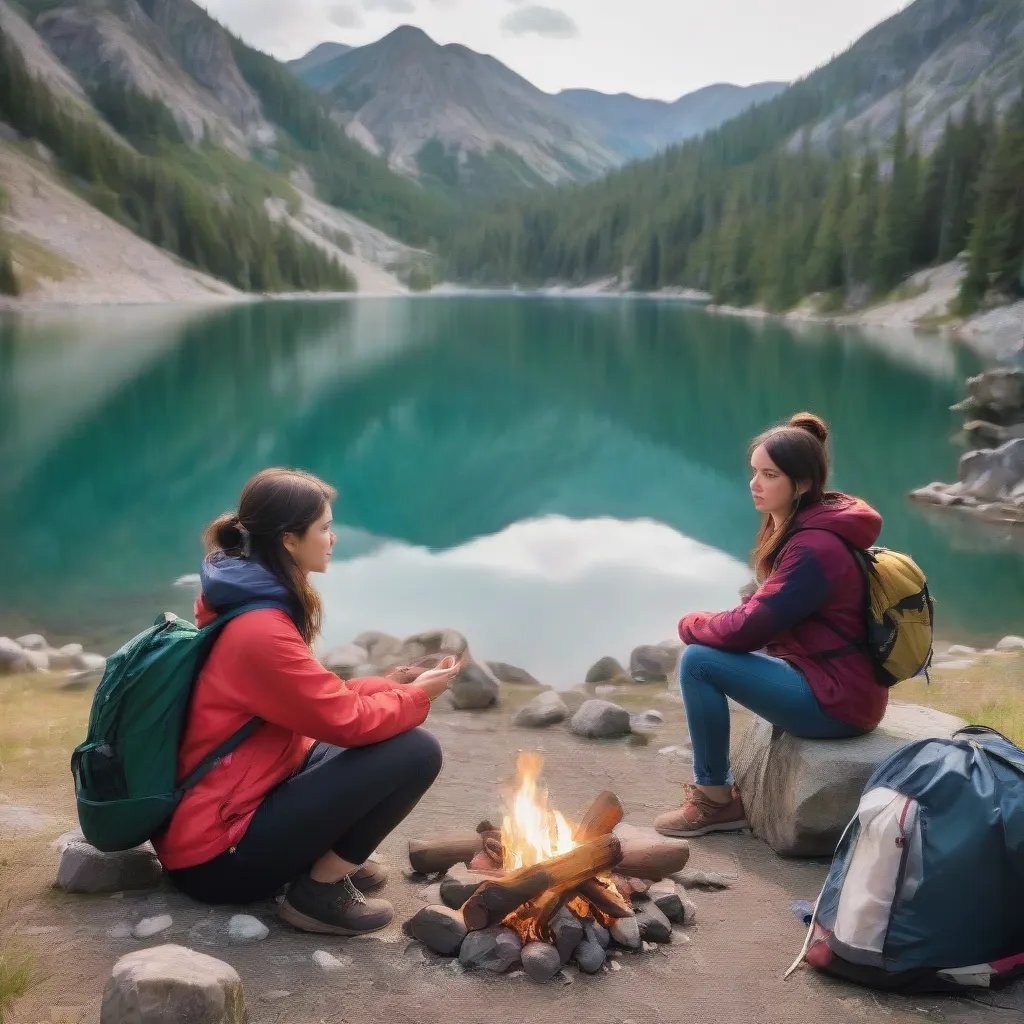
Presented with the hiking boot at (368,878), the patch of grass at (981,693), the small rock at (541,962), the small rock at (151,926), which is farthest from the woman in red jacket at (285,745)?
the patch of grass at (981,693)

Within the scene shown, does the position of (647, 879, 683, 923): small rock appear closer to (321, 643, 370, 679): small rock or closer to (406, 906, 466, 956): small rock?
(406, 906, 466, 956): small rock

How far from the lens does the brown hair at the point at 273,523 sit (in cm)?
441

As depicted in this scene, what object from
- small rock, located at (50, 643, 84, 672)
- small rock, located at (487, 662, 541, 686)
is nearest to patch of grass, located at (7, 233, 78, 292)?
small rock, located at (50, 643, 84, 672)

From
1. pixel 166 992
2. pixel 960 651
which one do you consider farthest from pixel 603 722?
pixel 960 651

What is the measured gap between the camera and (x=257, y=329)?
73750 mm

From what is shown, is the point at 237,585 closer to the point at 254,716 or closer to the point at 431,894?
the point at 254,716

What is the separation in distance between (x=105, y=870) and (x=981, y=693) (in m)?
7.84

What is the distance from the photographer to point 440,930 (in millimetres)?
4621

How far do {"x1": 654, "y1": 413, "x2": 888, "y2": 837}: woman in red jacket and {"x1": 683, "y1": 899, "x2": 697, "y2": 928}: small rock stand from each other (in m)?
1.20

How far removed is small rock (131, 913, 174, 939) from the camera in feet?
15.0

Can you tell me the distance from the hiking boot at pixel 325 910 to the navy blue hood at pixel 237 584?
1.37 meters

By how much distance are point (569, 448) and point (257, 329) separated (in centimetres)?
4852

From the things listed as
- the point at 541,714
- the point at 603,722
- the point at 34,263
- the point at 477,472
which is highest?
the point at 34,263

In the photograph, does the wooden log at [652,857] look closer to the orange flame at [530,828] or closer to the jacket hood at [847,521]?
the orange flame at [530,828]
